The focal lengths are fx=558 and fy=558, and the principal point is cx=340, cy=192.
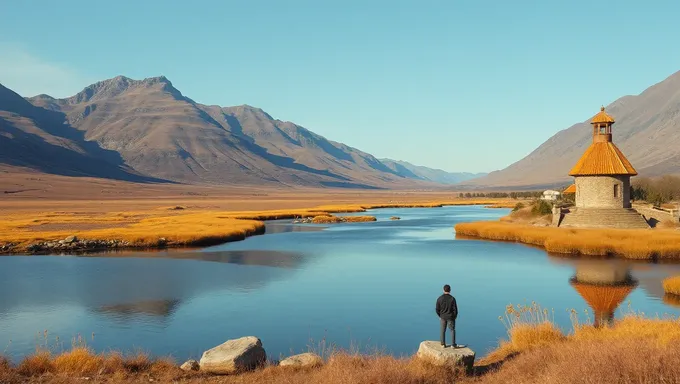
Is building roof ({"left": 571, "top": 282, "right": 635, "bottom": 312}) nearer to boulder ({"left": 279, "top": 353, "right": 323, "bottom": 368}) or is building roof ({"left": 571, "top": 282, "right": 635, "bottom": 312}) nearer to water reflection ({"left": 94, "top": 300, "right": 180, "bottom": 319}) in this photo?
boulder ({"left": 279, "top": 353, "right": 323, "bottom": 368})

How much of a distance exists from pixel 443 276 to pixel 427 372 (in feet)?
78.9

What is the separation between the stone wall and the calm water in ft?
Answer: 39.0

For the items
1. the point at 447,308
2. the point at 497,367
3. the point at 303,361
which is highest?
the point at 447,308

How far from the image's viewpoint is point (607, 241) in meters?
45.2

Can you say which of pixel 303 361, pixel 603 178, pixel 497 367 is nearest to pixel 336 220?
pixel 603 178

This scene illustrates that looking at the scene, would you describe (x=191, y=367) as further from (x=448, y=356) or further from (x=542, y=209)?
(x=542, y=209)

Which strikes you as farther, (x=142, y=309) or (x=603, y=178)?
(x=603, y=178)

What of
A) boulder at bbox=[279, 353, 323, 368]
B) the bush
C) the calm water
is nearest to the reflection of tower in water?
the calm water

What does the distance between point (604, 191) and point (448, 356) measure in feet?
157

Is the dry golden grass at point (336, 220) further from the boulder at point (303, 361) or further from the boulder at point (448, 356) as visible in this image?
the boulder at point (448, 356)

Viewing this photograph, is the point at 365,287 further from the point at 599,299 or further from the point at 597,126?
the point at 597,126

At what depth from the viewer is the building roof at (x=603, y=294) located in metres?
27.5

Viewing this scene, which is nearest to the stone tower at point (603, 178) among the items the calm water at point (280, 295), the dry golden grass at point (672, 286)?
the calm water at point (280, 295)

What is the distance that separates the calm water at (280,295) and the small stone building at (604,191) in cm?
1096
